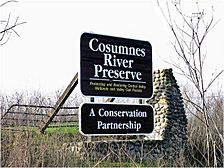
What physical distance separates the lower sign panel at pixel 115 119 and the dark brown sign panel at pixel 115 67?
195 mm

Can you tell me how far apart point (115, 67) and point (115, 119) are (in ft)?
2.47

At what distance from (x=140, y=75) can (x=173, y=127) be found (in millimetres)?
6544

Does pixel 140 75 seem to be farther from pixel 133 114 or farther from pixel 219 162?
pixel 219 162

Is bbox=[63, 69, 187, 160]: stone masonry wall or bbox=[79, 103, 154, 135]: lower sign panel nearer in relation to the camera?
bbox=[79, 103, 154, 135]: lower sign panel

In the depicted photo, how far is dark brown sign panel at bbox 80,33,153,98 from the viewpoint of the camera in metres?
6.14

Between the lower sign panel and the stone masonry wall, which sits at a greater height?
the stone masonry wall

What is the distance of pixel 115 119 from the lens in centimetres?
623

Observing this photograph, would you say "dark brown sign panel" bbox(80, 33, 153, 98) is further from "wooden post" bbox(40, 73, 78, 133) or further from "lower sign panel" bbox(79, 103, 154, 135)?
"wooden post" bbox(40, 73, 78, 133)

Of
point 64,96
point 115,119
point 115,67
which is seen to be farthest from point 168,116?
point 115,119

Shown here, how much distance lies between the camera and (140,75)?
263 inches

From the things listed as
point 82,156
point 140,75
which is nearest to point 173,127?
point 82,156

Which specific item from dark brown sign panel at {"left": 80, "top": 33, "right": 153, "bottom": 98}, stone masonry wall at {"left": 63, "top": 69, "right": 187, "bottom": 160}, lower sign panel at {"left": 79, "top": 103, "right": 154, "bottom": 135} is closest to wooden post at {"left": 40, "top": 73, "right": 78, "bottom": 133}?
dark brown sign panel at {"left": 80, "top": 33, "right": 153, "bottom": 98}

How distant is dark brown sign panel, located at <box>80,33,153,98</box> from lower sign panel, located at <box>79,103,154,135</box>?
195 millimetres

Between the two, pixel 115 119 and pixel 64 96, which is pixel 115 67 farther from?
pixel 64 96
